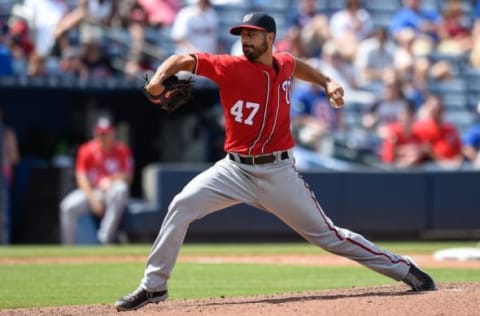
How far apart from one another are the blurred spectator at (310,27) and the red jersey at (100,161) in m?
3.42

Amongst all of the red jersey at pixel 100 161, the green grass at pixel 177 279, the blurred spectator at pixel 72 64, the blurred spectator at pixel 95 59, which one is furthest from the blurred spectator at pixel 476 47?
the green grass at pixel 177 279

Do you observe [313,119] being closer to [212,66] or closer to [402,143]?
[402,143]

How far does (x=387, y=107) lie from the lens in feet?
49.7

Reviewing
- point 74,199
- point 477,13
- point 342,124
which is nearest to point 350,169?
point 342,124

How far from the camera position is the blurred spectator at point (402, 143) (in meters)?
14.3

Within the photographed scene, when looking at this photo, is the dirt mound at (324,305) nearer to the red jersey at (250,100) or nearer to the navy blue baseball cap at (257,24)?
the red jersey at (250,100)

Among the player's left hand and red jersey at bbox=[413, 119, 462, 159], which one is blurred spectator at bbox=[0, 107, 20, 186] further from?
the player's left hand

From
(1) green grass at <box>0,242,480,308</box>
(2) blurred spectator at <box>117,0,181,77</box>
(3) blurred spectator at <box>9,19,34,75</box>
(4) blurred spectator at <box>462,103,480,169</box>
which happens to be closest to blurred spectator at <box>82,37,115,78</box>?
(2) blurred spectator at <box>117,0,181,77</box>

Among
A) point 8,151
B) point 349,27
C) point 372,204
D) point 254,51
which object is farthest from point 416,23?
point 254,51

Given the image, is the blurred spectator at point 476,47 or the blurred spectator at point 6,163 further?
the blurred spectator at point 476,47

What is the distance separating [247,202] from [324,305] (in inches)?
34.0

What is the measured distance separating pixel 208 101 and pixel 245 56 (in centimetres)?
895

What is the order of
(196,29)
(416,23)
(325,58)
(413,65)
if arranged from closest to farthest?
(196,29)
(325,58)
(413,65)
(416,23)

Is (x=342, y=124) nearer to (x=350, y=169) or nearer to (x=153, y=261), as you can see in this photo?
(x=350, y=169)
